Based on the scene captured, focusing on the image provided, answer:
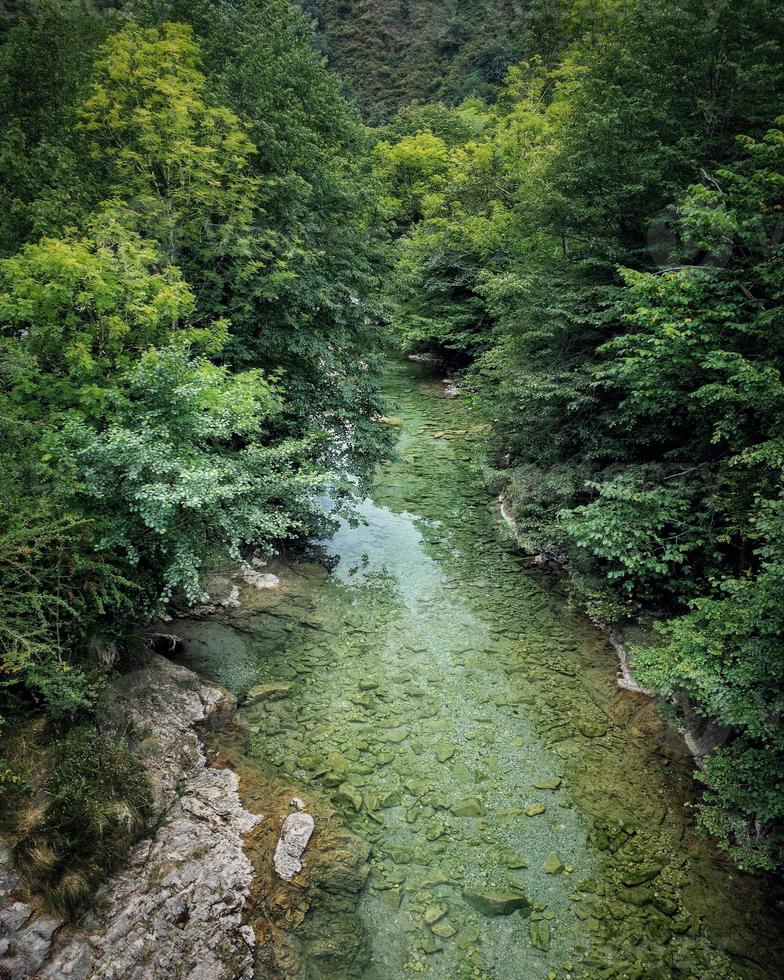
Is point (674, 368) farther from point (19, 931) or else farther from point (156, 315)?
point (19, 931)

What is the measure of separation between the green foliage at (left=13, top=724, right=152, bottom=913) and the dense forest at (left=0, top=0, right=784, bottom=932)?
3cm

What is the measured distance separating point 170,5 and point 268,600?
16787mm

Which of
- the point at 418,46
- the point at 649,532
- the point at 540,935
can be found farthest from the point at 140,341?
the point at 418,46

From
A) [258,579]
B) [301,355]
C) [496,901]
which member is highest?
[301,355]

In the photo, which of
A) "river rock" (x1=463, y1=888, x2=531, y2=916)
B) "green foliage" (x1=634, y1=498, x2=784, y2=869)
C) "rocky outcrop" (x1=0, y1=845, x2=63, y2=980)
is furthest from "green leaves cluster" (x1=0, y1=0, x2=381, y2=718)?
"green foliage" (x1=634, y1=498, x2=784, y2=869)

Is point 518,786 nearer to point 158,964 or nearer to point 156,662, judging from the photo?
point 158,964

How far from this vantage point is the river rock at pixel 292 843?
697cm

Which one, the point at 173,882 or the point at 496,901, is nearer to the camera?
the point at 173,882

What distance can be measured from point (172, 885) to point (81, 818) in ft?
4.52

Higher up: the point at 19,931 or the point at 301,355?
the point at 301,355

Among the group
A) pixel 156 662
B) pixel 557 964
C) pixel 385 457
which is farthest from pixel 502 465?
pixel 557 964

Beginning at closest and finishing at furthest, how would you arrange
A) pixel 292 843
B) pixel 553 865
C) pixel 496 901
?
pixel 496 901, pixel 292 843, pixel 553 865

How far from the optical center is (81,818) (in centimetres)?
628

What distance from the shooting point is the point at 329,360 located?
45.2 ft
